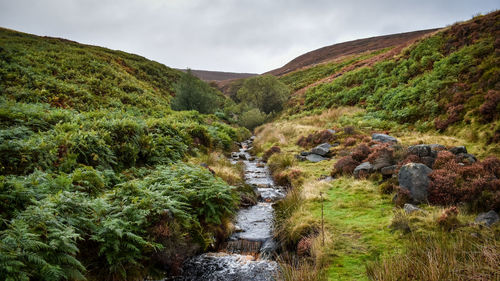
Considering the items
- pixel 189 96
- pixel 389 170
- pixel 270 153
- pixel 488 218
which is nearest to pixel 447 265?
pixel 488 218

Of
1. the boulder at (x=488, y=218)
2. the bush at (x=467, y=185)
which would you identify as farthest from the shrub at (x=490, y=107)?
the boulder at (x=488, y=218)

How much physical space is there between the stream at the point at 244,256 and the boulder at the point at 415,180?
3876 millimetres

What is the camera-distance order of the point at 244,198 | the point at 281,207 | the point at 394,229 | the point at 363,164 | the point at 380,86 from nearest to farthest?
the point at 394,229, the point at 281,207, the point at 244,198, the point at 363,164, the point at 380,86

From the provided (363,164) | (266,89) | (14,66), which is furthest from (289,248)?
(266,89)

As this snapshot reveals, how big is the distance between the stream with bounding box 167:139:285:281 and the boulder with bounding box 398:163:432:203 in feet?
12.7

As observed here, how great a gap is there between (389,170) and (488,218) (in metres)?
3.50

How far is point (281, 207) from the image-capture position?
8.31m

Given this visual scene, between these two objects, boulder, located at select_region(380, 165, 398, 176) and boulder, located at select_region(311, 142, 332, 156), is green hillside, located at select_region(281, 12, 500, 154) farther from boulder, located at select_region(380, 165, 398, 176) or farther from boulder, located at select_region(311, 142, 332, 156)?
boulder, located at select_region(311, 142, 332, 156)

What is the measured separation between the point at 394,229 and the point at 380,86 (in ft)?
71.7

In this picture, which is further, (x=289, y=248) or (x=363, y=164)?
(x=363, y=164)

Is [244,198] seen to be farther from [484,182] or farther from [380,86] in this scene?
[380,86]

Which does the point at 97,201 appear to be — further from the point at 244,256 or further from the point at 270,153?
the point at 270,153

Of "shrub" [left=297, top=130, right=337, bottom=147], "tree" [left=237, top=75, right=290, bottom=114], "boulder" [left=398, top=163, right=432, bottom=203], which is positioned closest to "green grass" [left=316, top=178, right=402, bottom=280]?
"boulder" [left=398, top=163, right=432, bottom=203]

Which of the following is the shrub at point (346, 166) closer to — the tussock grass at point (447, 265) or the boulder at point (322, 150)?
the boulder at point (322, 150)
